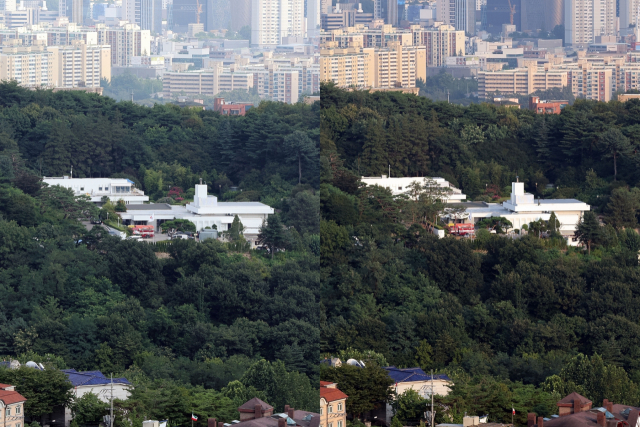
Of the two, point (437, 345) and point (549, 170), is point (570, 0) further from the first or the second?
point (437, 345)

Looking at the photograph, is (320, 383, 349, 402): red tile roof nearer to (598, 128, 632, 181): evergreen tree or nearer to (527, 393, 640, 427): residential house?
(527, 393, 640, 427): residential house

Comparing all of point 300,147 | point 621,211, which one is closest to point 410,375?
point 300,147

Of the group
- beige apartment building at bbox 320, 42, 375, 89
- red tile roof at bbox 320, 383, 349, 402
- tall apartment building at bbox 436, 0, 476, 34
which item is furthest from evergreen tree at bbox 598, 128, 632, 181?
red tile roof at bbox 320, 383, 349, 402

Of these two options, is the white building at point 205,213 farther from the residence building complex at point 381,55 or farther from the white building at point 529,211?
the residence building complex at point 381,55

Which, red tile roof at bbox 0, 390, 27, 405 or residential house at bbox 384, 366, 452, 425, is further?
residential house at bbox 384, 366, 452, 425

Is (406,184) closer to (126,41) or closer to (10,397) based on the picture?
(126,41)
